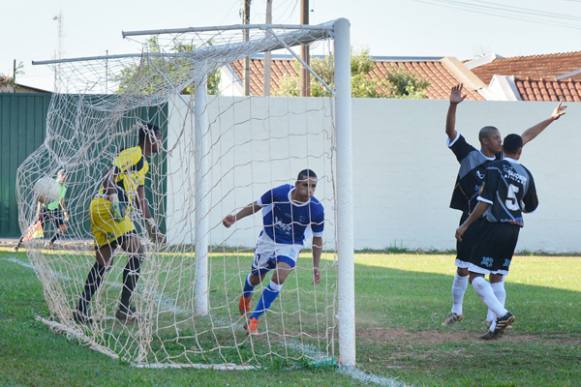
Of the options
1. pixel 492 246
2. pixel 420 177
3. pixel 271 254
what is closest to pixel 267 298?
pixel 271 254

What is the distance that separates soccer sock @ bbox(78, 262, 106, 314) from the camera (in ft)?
29.6

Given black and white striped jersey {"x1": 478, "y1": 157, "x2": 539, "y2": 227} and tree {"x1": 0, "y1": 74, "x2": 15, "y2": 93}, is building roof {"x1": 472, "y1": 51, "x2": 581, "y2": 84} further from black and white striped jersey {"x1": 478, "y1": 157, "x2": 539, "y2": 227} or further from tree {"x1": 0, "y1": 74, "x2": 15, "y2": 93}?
black and white striped jersey {"x1": 478, "y1": 157, "x2": 539, "y2": 227}

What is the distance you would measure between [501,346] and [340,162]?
2.23m

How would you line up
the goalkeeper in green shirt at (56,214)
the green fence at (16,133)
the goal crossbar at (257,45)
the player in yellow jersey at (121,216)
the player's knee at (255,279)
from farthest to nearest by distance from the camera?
the green fence at (16,133) → the goalkeeper in green shirt at (56,214) → the player's knee at (255,279) → the player in yellow jersey at (121,216) → the goal crossbar at (257,45)

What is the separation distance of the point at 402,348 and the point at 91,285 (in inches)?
119

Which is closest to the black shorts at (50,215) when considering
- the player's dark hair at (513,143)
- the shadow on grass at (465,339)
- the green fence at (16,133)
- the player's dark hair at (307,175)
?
the player's dark hair at (307,175)

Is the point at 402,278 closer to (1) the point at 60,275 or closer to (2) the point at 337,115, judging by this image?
(1) the point at 60,275

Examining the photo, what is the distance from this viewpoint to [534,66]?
4712 cm

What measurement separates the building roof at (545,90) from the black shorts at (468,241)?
970 inches

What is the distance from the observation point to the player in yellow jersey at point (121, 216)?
29.1ft

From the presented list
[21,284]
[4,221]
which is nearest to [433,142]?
[4,221]

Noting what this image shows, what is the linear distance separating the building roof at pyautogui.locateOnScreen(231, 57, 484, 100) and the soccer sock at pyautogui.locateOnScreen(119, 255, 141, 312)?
26580 mm

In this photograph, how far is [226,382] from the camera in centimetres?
632

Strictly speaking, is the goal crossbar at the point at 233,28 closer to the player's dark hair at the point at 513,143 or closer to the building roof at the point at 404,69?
the player's dark hair at the point at 513,143
